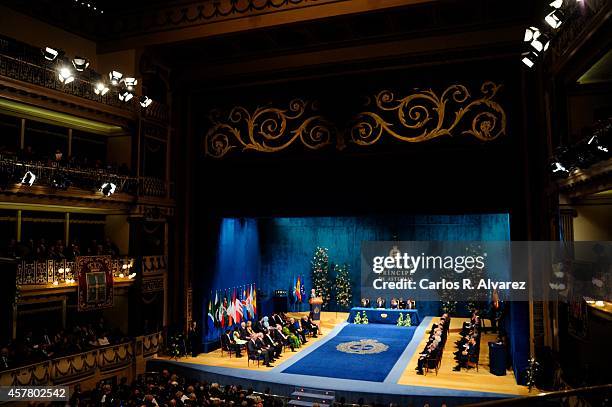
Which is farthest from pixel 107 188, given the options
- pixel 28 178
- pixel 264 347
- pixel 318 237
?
pixel 318 237

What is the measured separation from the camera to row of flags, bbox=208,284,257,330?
17.9 meters

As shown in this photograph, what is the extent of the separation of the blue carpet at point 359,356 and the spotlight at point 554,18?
9.52m

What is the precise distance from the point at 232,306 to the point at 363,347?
220 inches

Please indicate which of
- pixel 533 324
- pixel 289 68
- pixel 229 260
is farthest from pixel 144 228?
pixel 533 324

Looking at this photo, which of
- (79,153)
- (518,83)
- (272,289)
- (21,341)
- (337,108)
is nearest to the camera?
(21,341)

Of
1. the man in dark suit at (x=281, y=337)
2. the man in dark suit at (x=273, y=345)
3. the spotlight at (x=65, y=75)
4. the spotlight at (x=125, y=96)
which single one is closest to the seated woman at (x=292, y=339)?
the man in dark suit at (x=281, y=337)

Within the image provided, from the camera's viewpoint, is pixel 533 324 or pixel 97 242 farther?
pixel 97 242

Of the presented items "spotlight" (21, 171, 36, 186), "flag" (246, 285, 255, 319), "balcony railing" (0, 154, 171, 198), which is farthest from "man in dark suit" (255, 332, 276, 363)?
"spotlight" (21, 171, 36, 186)

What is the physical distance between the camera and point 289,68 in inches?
629

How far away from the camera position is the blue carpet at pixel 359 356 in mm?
13977

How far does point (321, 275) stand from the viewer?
Result: 956 inches

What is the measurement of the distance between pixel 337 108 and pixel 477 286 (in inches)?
470

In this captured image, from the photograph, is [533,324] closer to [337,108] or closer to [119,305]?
[337,108]

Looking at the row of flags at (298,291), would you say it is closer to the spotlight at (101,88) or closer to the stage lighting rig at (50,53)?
the spotlight at (101,88)
